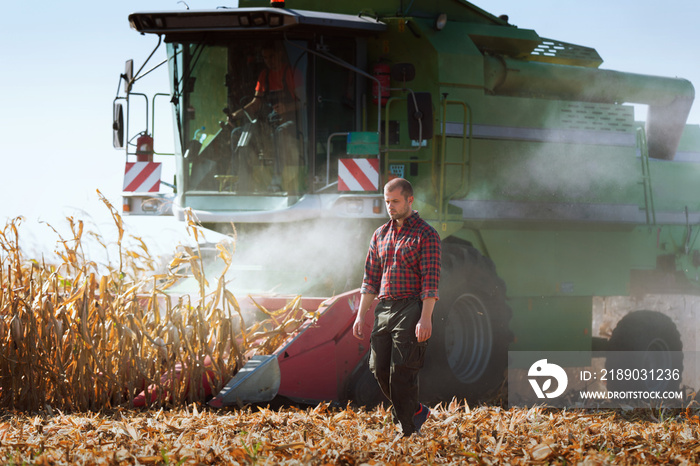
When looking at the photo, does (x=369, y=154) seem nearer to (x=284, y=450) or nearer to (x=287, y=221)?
(x=287, y=221)

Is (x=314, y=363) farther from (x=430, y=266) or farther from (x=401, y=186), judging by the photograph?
(x=401, y=186)

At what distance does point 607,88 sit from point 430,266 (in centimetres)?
549

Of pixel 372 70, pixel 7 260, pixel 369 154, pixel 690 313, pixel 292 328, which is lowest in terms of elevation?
pixel 690 313

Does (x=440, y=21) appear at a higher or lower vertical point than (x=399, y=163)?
higher

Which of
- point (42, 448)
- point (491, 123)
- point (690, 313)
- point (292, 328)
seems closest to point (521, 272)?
point (491, 123)

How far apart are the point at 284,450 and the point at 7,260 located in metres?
2.98

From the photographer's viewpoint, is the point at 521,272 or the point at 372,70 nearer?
the point at 372,70

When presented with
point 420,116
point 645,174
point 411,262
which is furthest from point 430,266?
point 645,174

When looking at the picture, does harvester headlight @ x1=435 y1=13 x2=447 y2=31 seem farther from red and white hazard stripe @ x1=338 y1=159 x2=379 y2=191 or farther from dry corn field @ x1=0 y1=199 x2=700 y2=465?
dry corn field @ x1=0 y1=199 x2=700 y2=465

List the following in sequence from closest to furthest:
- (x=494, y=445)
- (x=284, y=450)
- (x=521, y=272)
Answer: (x=284, y=450) < (x=494, y=445) < (x=521, y=272)

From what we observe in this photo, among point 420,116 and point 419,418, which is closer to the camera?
point 419,418

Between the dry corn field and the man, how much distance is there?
25 centimetres

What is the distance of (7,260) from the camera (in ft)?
20.2

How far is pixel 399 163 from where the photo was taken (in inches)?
295
